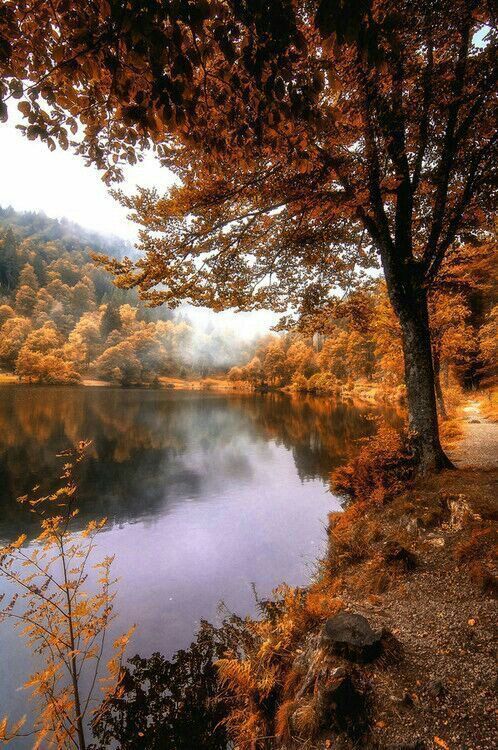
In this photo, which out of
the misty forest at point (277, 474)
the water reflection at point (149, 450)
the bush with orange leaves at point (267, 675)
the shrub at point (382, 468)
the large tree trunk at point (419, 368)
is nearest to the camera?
the misty forest at point (277, 474)

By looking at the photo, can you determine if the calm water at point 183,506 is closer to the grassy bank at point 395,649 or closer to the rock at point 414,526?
the grassy bank at point 395,649

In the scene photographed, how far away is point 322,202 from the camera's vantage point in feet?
22.0

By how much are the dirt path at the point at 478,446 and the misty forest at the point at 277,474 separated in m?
0.20

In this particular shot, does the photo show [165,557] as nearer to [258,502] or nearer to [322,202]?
[258,502]

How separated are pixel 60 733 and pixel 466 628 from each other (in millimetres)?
4852

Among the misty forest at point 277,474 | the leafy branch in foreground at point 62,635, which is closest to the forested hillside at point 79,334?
the misty forest at point 277,474

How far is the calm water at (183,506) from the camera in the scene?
692cm

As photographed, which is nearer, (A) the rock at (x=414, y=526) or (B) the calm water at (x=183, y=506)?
(A) the rock at (x=414, y=526)

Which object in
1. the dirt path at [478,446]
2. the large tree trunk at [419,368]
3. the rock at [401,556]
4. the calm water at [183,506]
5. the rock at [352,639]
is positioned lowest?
the calm water at [183,506]

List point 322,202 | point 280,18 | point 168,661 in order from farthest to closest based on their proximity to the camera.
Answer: point 322,202, point 168,661, point 280,18

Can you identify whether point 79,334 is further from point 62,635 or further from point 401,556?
point 401,556

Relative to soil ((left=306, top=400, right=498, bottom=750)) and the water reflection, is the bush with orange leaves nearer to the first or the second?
soil ((left=306, top=400, right=498, bottom=750))

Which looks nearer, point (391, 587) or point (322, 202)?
point (391, 587)

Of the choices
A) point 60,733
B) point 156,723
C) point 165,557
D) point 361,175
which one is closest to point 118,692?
point 156,723
